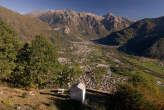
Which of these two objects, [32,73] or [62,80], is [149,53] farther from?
[32,73]

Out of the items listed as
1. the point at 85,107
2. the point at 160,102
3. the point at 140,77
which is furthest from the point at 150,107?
the point at 140,77

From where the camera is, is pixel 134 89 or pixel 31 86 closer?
pixel 134 89

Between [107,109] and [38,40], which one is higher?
[38,40]

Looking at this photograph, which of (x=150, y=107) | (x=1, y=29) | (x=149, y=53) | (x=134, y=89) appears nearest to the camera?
(x=150, y=107)

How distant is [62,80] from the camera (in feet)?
119

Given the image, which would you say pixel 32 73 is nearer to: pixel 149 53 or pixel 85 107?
pixel 85 107

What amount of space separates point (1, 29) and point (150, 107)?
25.4 metres

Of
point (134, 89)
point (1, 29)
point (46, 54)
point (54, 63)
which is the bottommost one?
point (134, 89)

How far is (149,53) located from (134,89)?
220 meters

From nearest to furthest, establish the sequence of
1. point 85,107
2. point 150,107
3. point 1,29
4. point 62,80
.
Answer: point 150,107
point 85,107
point 1,29
point 62,80

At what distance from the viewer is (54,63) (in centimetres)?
2328

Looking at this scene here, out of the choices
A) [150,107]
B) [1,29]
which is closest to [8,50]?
[1,29]

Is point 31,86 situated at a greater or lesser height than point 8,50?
lesser

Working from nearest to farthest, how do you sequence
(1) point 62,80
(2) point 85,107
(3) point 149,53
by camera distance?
1. (2) point 85,107
2. (1) point 62,80
3. (3) point 149,53
